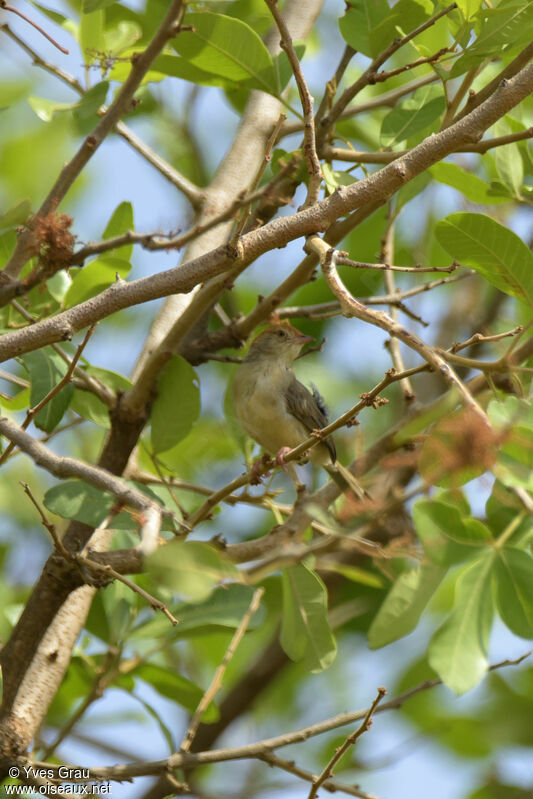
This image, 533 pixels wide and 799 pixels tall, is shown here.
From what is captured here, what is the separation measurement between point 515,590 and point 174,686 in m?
1.72

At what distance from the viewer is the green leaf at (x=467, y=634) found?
97.4 inches

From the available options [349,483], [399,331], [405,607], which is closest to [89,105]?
[349,483]

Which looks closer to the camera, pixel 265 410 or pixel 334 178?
pixel 334 178

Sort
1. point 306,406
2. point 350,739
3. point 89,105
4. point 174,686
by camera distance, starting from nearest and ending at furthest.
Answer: point 350,739 < point 89,105 < point 174,686 < point 306,406

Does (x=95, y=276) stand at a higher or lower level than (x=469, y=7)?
lower

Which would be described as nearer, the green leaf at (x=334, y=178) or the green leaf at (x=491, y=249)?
the green leaf at (x=491, y=249)

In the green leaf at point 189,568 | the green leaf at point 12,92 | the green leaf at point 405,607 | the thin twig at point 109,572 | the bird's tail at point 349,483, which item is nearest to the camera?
the green leaf at point 189,568

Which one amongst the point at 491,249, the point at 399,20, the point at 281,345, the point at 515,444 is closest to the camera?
the point at 515,444

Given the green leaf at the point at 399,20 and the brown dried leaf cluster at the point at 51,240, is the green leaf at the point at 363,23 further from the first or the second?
the brown dried leaf cluster at the point at 51,240

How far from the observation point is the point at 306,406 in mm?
5176

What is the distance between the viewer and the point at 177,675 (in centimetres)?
370

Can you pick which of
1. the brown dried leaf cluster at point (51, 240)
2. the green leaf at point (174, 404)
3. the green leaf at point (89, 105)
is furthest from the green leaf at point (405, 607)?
the green leaf at point (89, 105)

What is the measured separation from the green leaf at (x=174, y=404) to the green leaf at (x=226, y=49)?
3.41 feet

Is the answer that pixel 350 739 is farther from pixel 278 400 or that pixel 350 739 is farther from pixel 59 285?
pixel 278 400
